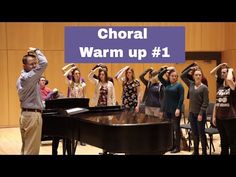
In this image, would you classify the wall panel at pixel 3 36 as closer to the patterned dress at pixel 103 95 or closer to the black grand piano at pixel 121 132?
the patterned dress at pixel 103 95

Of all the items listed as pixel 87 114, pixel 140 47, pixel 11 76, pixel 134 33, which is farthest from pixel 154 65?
pixel 87 114

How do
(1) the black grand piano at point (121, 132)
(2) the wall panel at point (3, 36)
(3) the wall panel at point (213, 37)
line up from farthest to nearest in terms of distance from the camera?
1. (3) the wall panel at point (213, 37)
2. (2) the wall panel at point (3, 36)
3. (1) the black grand piano at point (121, 132)

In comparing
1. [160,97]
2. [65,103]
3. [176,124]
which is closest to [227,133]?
[176,124]

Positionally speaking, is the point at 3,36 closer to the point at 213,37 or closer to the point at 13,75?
the point at 13,75

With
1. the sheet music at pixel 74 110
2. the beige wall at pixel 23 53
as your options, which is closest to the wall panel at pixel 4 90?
the beige wall at pixel 23 53

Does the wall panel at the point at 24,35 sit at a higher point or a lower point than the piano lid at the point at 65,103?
higher

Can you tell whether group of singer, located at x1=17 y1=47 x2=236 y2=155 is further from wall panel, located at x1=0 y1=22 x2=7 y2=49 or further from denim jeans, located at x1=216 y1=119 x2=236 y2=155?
wall panel, located at x1=0 y1=22 x2=7 y2=49

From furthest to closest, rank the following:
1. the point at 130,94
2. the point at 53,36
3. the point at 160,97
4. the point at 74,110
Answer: the point at 53,36, the point at 160,97, the point at 130,94, the point at 74,110

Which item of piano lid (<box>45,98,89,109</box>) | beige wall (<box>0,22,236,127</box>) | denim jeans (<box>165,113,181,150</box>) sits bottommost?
denim jeans (<box>165,113,181,150</box>)

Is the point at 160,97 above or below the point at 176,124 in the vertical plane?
above

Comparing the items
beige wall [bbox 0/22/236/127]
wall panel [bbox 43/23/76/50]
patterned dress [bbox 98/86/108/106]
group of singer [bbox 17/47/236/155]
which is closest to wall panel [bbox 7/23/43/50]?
beige wall [bbox 0/22/236/127]

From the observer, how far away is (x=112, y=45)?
8.98 m
